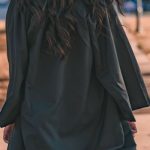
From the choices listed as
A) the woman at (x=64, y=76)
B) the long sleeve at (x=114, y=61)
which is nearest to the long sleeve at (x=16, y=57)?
the woman at (x=64, y=76)

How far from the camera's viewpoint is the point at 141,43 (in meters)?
14.3

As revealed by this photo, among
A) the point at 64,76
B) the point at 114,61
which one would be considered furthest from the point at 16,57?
the point at 114,61

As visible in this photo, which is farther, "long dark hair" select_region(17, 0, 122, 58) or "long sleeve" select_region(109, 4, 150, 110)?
"long sleeve" select_region(109, 4, 150, 110)

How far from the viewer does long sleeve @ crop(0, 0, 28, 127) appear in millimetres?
2373

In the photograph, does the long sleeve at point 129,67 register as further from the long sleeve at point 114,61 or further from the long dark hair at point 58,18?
the long dark hair at point 58,18

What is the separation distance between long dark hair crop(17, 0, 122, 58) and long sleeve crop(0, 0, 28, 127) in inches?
2.3

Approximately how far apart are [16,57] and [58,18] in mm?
238

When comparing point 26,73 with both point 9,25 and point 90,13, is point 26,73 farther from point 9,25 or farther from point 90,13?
point 90,13

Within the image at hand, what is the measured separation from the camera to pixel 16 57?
7.79ft

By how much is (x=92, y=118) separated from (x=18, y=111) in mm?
318

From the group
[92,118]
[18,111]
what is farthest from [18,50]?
[92,118]

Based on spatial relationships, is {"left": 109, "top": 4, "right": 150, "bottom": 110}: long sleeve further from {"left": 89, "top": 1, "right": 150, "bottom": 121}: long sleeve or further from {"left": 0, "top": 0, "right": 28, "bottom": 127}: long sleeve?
{"left": 0, "top": 0, "right": 28, "bottom": 127}: long sleeve

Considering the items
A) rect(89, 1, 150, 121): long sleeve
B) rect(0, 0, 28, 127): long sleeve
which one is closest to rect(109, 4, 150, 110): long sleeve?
rect(89, 1, 150, 121): long sleeve

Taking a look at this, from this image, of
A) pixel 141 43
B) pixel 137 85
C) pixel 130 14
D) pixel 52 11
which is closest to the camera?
pixel 52 11
